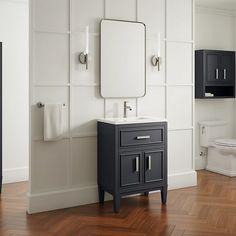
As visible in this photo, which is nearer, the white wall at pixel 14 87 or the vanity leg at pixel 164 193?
the vanity leg at pixel 164 193

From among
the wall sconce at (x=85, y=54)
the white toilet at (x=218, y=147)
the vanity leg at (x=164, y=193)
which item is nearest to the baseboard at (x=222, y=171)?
the white toilet at (x=218, y=147)

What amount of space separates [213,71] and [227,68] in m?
0.29

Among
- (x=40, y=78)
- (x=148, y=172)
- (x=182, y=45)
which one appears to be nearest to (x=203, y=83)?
(x=182, y=45)

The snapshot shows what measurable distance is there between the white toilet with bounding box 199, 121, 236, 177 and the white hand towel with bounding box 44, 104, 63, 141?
2630mm

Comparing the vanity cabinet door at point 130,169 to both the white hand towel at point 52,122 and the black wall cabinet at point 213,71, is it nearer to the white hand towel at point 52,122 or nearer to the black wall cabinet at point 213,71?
the white hand towel at point 52,122

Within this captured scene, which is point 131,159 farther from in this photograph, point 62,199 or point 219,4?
point 219,4

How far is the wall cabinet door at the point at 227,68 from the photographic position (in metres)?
5.65

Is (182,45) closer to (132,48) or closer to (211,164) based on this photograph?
(132,48)

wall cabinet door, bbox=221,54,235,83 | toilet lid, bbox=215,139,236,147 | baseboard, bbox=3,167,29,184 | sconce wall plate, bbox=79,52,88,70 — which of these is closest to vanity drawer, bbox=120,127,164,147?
sconce wall plate, bbox=79,52,88,70

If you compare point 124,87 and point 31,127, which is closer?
point 31,127

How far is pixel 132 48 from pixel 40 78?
1.12m

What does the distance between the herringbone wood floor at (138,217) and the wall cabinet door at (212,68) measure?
1.81 metres

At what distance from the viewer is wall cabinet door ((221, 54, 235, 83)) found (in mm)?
5652

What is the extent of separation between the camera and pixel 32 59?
3.72m
